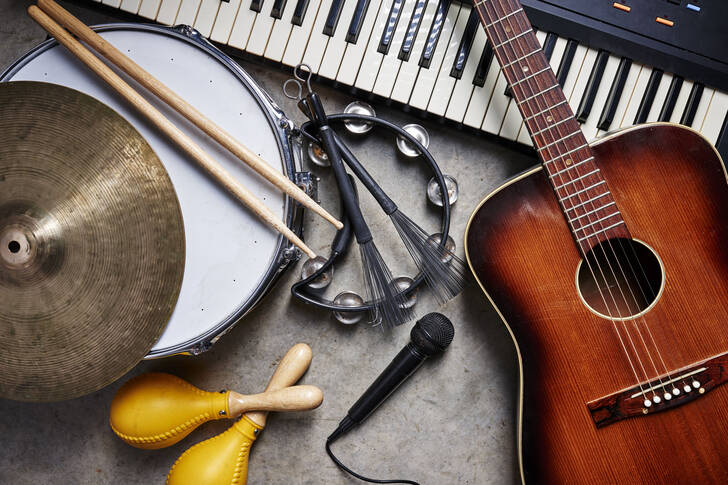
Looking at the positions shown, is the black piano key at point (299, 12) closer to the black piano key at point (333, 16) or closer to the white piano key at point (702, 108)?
the black piano key at point (333, 16)

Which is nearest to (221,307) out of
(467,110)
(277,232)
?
(277,232)

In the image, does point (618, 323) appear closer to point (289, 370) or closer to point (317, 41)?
point (289, 370)

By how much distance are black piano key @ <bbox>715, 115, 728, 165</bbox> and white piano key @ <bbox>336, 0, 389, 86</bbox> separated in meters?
0.76

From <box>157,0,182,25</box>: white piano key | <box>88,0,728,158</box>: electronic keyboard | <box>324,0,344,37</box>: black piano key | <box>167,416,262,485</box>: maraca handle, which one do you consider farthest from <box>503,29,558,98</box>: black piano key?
<box>167,416,262,485</box>: maraca handle

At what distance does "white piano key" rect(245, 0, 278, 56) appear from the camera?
43.1 inches

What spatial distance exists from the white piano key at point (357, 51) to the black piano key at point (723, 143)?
0.76 m

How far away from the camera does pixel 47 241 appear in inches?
33.5

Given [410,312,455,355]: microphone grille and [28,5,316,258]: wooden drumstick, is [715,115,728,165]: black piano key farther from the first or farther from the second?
[28,5,316,258]: wooden drumstick

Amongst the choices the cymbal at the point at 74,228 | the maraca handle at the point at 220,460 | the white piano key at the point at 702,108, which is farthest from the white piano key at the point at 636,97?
the maraca handle at the point at 220,460

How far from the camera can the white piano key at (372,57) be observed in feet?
3.55

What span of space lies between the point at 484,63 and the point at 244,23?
1.69 feet

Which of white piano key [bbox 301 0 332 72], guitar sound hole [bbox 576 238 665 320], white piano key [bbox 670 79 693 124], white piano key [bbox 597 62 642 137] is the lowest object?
guitar sound hole [bbox 576 238 665 320]

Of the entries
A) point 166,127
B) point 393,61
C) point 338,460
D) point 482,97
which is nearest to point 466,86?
point 482,97

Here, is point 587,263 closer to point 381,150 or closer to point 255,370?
point 381,150
